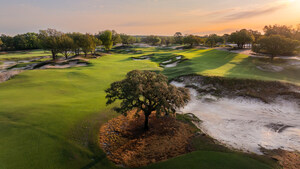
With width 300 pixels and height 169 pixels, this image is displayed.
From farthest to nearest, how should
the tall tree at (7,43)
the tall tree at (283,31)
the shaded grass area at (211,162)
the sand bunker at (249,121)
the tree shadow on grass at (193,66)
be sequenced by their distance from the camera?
the tall tree at (7,43) < the tall tree at (283,31) < the tree shadow on grass at (193,66) < the sand bunker at (249,121) < the shaded grass area at (211,162)

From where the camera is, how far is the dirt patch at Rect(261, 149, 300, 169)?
11856 mm

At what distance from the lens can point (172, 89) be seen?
1368 centimetres

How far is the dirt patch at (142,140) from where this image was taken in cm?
1263

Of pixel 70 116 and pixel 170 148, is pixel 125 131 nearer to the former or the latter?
pixel 170 148

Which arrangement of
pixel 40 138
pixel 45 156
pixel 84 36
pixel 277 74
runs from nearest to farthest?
1. pixel 45 156
2. pixel 40 138
3. pixel 277 74
4. pixel 84 36

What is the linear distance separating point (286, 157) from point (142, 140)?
13.1 m

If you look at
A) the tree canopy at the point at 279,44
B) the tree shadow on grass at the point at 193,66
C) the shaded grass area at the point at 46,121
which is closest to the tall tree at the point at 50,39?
the shaded grass area at the point at 46,121

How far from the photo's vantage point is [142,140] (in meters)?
14.9

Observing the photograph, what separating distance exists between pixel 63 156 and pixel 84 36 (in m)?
73.1

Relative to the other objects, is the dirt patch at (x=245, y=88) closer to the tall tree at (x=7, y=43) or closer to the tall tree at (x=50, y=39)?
the tall tree at (x=50, y=39)

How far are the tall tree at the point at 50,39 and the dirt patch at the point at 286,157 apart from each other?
73635 millimetres

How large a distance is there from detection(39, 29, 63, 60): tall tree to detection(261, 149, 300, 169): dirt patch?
242ft

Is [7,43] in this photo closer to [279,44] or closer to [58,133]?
[58,133]

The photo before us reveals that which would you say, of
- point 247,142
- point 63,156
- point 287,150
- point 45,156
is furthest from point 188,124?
point 45,156
